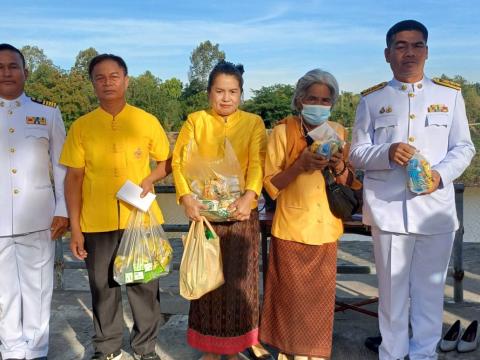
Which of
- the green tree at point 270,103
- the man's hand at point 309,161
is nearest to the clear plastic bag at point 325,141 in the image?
the man's hand at point 309,161

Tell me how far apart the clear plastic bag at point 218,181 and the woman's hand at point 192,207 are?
0.07 ft

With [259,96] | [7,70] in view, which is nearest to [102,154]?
[7,70]

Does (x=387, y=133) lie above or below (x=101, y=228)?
above

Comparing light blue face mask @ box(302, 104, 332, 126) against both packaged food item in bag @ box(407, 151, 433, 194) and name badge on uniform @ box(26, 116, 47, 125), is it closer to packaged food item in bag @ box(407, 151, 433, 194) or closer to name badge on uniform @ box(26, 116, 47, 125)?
packaged food item in bag @ box(407, 151, 433, 194)

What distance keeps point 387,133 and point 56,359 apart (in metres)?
2.40

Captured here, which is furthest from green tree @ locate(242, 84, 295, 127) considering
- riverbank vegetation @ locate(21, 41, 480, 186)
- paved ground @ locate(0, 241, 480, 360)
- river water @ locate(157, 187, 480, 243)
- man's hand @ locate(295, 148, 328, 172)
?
man's hand @ locate(295, 148, 328, 172)

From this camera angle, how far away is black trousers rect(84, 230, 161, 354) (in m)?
2.92

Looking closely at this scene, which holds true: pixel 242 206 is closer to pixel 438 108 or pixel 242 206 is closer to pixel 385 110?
pixel 385 110

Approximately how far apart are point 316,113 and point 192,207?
0.81 meters

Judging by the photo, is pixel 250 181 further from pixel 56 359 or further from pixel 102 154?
pixel 56 359

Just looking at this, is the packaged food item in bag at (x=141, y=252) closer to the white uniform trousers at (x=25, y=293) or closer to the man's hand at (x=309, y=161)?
the white uniform trousers at (x=25, y=293)

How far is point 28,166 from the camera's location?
299 centimetres

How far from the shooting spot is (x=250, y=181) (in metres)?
2.77

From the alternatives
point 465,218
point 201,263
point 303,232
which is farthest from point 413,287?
point 465,218
